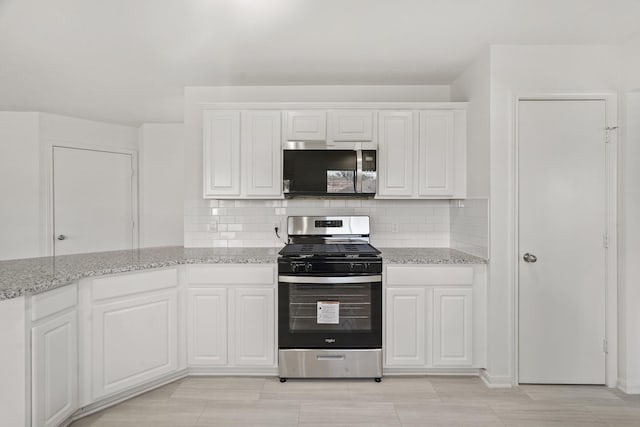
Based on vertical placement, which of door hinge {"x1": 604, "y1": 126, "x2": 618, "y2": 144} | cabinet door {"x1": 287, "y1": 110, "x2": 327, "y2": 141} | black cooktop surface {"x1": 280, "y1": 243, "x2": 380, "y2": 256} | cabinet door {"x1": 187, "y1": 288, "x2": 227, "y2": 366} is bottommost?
cabinet door {"x1": 187, "y1": 288, "x2": 227, "y2": 366}

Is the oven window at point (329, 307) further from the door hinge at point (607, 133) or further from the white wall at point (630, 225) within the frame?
the door hinge at point (607, 133)

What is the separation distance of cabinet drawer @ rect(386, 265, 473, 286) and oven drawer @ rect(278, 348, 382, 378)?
565 millimetres

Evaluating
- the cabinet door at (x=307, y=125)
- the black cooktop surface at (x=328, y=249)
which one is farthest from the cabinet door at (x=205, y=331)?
the cabinet door at (x=307, y=125)

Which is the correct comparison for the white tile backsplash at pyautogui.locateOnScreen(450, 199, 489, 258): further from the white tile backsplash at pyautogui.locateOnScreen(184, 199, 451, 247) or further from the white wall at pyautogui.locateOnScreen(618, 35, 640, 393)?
the white wall at pyautogui.locateOnScreen(618, 35, 640, 393)

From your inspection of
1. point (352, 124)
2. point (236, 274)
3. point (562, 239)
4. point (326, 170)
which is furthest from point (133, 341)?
point (562, 239)

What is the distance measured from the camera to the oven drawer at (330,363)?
2857 millimetres

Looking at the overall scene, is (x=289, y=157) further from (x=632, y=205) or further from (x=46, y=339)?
(x=632, y=205)

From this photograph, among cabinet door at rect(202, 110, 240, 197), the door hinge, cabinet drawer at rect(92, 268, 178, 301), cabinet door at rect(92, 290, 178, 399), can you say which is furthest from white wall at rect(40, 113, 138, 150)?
the door hinge

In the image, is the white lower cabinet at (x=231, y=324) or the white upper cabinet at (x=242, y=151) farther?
the white upper cabinet at (x=242, y=151)

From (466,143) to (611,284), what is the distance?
149cm

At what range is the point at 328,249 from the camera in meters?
3.08

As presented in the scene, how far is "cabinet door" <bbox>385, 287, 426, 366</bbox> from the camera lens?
2.91m

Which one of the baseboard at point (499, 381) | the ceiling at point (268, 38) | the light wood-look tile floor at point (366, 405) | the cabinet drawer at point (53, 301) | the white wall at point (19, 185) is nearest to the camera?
the cabinet drawer at point (53, 301)

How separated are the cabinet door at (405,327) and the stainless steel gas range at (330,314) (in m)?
0.09
